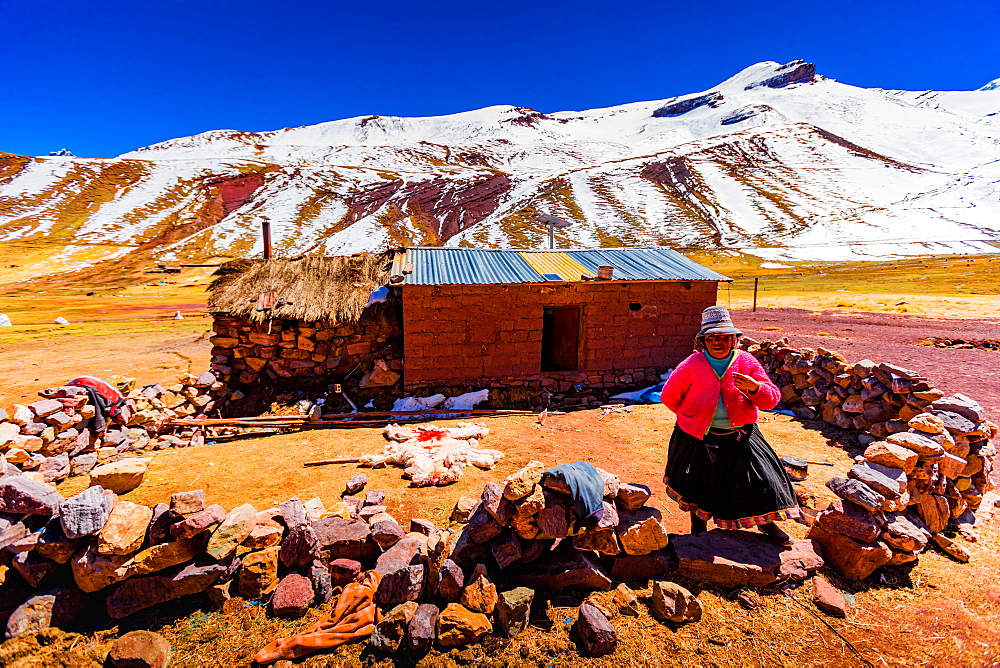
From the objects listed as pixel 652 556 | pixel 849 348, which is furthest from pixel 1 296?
pixel 849 348

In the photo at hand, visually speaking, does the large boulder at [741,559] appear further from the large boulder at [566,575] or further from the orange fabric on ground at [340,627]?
the orange fabric on ground at [340,627]

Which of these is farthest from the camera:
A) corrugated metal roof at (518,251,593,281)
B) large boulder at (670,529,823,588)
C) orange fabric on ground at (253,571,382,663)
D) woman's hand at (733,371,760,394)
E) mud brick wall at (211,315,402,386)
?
corrugated metal roof at (518,251,593,281)

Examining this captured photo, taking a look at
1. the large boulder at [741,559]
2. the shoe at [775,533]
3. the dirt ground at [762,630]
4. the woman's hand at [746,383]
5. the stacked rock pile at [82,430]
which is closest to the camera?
the dirt ground at [762,630]

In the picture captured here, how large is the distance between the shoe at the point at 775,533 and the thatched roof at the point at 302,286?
24.4 feet

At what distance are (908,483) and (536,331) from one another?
6342mm

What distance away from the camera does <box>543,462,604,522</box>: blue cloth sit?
3.45 m

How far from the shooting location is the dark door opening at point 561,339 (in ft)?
35.8

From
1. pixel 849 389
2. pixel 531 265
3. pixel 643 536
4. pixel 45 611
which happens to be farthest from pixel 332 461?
pixel 849 389

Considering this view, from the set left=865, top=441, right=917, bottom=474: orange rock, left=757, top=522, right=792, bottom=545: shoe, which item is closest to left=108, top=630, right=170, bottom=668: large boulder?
left=757, top=522, right=792, bottom=545: shoe

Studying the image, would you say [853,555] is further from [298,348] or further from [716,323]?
[298,348]

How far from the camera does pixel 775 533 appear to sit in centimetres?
367

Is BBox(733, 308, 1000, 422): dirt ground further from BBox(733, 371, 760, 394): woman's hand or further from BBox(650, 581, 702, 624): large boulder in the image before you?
BBox(650, 581, 702, 624): large boulder

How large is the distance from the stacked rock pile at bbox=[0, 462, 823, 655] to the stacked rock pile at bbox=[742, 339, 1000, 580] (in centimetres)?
36

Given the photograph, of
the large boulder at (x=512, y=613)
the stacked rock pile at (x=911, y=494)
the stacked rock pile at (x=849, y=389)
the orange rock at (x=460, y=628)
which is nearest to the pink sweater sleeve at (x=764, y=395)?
the stacked rock pile at (x=911, y=494)
